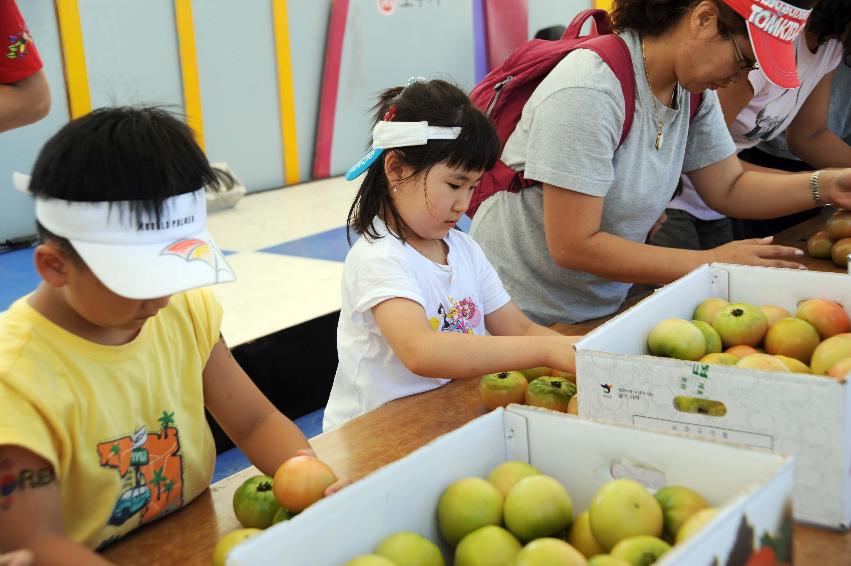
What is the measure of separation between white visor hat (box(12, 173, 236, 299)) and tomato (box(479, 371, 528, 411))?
50 cm

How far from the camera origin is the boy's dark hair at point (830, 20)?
2.34 m

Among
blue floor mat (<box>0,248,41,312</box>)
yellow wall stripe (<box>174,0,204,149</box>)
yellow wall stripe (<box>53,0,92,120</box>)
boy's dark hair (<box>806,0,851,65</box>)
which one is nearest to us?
boy's dark hair (<box>806,0,851,65</box>)

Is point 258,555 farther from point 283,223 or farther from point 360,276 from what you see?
point 283,223

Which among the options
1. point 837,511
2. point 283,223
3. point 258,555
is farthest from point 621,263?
point 283,223

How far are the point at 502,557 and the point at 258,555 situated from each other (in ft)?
0.75

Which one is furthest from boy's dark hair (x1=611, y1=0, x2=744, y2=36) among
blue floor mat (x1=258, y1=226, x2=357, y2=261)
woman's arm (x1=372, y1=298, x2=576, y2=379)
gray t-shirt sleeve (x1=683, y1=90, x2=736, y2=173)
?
blue floor mat (x1=258, y1=226, x2=357, y2=261)

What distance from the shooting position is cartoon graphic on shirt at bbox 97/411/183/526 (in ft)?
3.78

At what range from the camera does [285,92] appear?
6043 mm

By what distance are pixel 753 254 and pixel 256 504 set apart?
1.24 m

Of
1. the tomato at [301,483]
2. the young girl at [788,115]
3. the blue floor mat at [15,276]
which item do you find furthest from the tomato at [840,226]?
the blue floor mat at [15,276]

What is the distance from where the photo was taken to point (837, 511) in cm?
100

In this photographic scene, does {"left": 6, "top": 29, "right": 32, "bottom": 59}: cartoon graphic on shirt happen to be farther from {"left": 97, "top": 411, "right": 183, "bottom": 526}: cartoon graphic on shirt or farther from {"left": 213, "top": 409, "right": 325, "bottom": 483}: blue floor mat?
{"left": 213, "top": 409, "right": 325, "bottom": 483}: blue floor mat

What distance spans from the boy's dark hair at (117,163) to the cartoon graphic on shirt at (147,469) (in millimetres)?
273

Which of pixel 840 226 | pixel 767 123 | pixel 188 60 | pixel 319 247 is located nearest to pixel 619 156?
pixel 840 226
